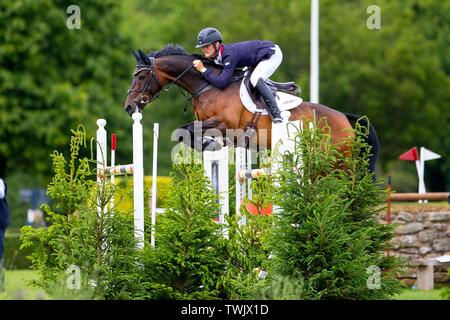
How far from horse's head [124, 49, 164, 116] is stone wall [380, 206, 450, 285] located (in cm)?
450

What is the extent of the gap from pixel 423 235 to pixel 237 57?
4662 mm

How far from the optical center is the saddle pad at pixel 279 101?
424 inches

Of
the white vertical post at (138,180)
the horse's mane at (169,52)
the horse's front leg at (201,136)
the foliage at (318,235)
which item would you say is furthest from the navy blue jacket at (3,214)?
the foliage at (318,235)

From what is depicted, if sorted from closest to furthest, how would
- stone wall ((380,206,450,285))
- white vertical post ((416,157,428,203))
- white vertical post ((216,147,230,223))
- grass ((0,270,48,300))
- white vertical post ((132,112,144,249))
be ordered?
grass ((0,270,48,300)), white vertical post ((132,112,144,249)), white vertical post ((216,147,230,223)), stone wall ((380,206,450,285)), white vertical post ((416,157,428,203))

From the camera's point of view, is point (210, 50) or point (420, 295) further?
point (420, 295)

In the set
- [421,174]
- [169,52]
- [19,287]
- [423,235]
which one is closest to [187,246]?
[19,287]

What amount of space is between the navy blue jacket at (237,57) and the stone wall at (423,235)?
4.02 metres

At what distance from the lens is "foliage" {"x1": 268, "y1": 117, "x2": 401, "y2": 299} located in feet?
24.9

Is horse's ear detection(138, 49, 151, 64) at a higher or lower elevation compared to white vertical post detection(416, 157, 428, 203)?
higher

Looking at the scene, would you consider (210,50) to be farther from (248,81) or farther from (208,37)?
(248,81)

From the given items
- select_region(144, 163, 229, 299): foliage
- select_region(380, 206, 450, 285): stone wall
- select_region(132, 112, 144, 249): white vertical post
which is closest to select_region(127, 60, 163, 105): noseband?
select_region(132, 112, 144, 249): white vertical post

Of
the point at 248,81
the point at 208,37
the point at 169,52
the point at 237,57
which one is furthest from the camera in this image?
the point at 169,52

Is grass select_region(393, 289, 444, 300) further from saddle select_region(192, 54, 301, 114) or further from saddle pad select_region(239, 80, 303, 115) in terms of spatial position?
saddle select_region(192, 54, 301, 114)

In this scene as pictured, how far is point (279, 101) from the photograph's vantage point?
10922 millimetres
